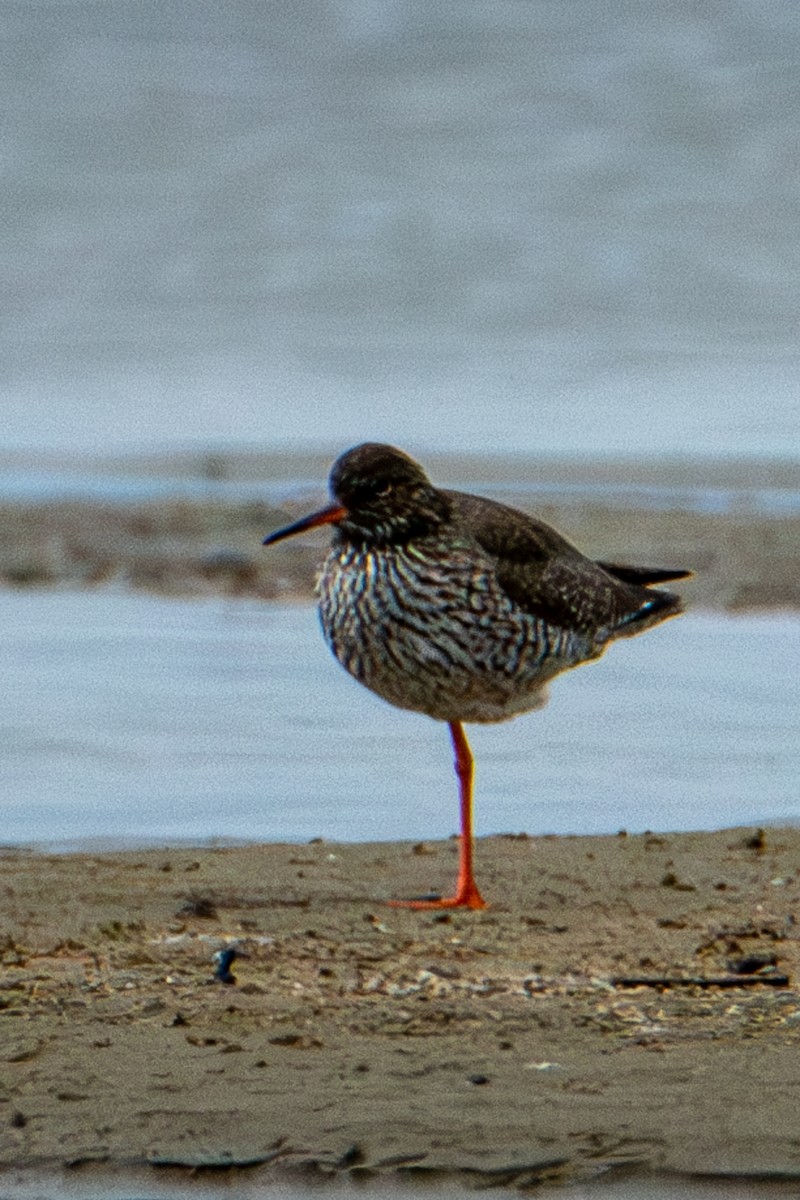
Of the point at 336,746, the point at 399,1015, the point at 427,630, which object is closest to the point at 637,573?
the point at 427,630

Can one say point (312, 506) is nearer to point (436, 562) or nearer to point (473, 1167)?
point (436, 562)

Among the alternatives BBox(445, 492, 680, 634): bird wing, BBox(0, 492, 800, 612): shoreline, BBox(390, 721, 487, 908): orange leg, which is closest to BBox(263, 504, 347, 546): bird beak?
BBox(445, 492, 680, 634): bird wing

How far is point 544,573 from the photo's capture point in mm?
8023

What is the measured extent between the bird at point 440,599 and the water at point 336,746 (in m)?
1.19

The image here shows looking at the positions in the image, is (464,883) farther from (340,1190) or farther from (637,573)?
(340,1190)

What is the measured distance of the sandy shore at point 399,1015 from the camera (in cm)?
464

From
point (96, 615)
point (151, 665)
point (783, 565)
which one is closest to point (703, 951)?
point (151, 665)

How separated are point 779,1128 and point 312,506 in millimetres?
3989

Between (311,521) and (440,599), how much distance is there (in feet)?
1.78

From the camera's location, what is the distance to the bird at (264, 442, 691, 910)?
753cm

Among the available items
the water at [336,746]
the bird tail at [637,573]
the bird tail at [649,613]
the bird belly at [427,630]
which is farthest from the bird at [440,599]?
the water at [336,746]

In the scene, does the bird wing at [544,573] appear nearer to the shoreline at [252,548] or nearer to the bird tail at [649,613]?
the bird tail at [649,613]

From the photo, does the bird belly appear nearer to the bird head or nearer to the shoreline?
the bird head

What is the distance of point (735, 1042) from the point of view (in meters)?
5.40
